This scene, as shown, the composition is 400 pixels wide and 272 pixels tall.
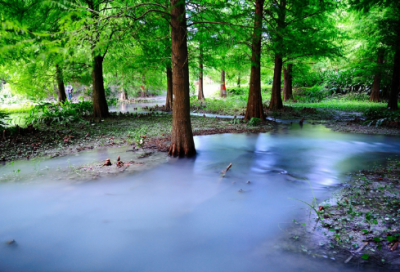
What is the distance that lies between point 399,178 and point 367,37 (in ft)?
59.1

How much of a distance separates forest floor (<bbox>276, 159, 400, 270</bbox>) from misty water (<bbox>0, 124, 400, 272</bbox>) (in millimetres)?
175

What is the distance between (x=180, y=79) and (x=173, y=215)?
416cm

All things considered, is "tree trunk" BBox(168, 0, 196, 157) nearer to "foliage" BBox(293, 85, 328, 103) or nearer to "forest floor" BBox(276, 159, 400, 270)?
"forest floor" BBox(276, 159, 400, 270)

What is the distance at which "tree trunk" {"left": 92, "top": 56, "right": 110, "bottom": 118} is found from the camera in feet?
51.4

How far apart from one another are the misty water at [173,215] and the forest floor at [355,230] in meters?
0.18

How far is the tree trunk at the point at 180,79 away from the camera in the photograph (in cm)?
761

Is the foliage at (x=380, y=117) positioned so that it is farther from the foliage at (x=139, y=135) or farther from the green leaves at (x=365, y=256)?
the green leaves at (x=365, y=256)

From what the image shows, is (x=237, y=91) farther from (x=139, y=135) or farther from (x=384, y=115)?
(x=139, y=135)

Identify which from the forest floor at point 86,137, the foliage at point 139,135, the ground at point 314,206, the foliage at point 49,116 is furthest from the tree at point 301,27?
the foliage at point 49,116

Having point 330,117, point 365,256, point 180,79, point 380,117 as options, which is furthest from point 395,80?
point 365,256

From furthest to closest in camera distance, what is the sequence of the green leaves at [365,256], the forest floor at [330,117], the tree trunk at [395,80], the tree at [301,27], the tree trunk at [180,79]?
the tree trunk at [395,80] → the forest floor at [330,117] → the tree at [301,27] → the tree trunk at [180,79] → the green leaves at [365,256]

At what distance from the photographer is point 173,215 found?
517 cm

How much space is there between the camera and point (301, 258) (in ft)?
12.0

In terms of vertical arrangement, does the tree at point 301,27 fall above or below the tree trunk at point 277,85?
above
